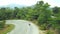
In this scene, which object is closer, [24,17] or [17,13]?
[24,17]

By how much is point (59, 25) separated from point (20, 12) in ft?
206

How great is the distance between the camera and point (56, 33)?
38.4 meters

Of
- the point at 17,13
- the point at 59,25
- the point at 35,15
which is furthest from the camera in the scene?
the point at 17,13

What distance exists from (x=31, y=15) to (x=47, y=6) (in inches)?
827

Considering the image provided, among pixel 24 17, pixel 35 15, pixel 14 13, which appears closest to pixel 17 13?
pixel 14 13

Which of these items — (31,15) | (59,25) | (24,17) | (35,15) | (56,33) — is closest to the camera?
(59,25)

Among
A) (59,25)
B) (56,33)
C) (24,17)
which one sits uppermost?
(59,25)

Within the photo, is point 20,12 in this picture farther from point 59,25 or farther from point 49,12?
point 59,25

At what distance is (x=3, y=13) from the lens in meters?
93.3

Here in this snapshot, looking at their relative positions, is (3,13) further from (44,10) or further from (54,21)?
(54,21)

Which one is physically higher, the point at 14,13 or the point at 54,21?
the point at 54,21

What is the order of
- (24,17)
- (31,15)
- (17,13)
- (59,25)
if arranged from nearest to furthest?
(59,25)
(31,15)
(24,17)
(17,13)

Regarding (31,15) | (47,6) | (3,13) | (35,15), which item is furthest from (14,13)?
(47,6)

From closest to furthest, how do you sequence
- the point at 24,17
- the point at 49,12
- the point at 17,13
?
the point at 49,12, the point at 24,17, the point at 17,13
